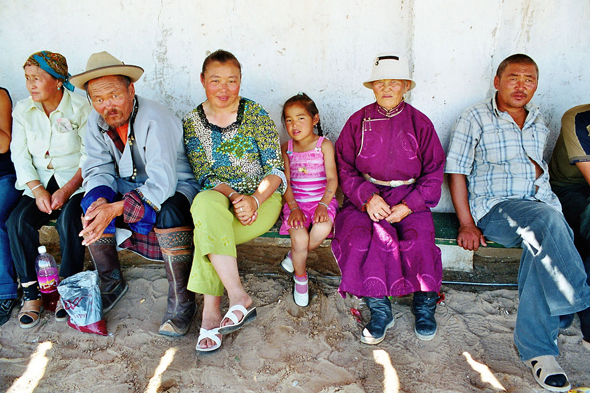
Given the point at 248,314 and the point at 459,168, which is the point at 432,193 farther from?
the point at 248,314

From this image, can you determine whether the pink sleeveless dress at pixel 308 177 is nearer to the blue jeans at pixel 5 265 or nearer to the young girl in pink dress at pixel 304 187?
the young girl in pink dress at pixel 304 187

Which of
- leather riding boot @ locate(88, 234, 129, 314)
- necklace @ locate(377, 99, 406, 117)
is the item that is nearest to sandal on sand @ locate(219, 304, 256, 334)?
leather riding boot @ locate(88, 234, 129, 314)

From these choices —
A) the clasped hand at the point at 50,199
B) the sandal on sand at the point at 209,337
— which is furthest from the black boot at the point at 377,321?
the clasped hand at the point at 50,199

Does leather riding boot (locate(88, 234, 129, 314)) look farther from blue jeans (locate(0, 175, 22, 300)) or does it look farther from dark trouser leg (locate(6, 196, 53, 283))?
blue jeans (locate(0, 175, 22, 300))

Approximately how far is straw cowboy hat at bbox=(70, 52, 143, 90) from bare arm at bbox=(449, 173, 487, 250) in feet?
7.66

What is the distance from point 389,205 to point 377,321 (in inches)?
30.1

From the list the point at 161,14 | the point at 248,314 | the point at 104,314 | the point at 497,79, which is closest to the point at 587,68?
the point at 497,79

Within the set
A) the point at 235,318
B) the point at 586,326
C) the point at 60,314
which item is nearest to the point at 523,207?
the point at 586,326

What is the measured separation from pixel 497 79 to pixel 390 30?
930 mm

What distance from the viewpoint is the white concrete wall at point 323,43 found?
125 inches

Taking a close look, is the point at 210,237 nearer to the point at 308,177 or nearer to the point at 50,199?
the point at 308,177

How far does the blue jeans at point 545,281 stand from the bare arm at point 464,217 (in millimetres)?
333

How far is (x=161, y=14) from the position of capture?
355cm

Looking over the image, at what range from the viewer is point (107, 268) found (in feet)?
9.32
